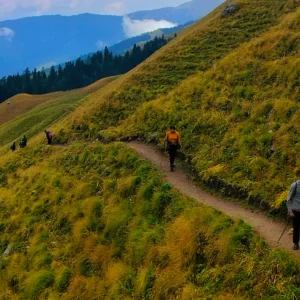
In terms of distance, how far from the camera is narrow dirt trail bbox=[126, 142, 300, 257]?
11.8m

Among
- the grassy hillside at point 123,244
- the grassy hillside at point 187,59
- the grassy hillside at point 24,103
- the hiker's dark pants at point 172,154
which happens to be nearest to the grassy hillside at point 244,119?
the hiker's dark pants at point 172,154

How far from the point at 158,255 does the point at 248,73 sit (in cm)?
1519

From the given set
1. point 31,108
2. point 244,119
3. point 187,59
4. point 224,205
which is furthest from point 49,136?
point 31,108

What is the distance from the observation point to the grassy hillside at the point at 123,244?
1078 centimetres

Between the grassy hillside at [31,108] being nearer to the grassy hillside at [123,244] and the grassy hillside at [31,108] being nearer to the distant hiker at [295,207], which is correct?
the grassy hillside at [123,244]

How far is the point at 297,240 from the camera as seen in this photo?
11.0 meters

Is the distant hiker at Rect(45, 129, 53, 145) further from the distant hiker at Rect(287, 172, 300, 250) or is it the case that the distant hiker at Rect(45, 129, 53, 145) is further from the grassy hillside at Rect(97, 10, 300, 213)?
the distant hiker at Rect(287, 172, 300, 250)

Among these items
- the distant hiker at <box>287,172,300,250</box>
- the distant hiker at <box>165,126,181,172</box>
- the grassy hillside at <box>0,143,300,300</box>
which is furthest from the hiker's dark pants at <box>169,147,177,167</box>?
the distant hiker at <box>287,172,300,250</box>

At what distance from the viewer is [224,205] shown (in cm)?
1484

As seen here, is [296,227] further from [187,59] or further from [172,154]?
[187,59]

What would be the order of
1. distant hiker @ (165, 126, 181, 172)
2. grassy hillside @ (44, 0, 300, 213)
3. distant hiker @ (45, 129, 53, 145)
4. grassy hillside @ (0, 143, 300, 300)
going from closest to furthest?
grassy hillside @ (0, 143, 300, 300) < grassy hillside @ (44, 0, 300, 213) < distant hiker @ (165, 126, 181, 172) < distant hiker @ (45, 129, 53, 145)

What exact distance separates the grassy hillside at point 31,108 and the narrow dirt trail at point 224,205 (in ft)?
167

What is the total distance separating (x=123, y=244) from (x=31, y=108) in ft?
303

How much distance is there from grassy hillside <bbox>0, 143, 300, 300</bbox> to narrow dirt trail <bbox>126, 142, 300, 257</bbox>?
56 centimetres
